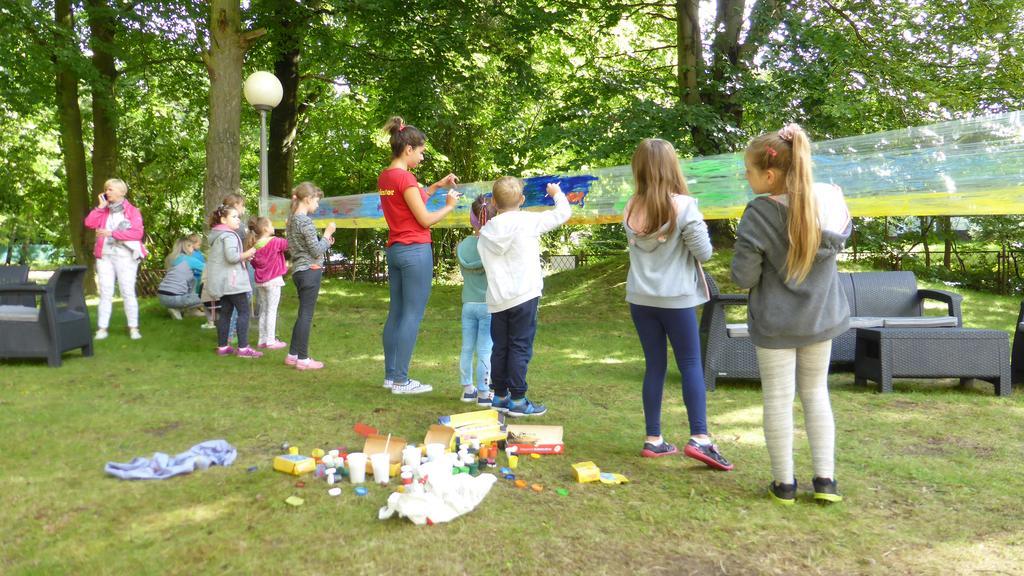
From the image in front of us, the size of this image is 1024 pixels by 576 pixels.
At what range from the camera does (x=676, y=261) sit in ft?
12.1

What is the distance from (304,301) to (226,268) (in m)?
1.06

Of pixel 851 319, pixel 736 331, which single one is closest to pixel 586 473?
pixel 736 331

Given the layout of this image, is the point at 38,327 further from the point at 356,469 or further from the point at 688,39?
the point at 688,39

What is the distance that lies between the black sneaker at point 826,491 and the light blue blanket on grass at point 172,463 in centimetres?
263

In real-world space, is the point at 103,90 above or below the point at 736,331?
above

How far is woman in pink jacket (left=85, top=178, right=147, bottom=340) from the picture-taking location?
743 centimetres

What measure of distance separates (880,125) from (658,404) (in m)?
9.89

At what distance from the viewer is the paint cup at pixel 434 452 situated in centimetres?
354

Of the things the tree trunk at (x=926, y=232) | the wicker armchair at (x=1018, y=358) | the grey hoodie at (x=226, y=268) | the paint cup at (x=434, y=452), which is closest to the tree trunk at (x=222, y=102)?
the grey hoodie at (x=226, y=268)

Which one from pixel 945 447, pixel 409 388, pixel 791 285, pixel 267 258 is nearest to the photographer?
pixel 791 285

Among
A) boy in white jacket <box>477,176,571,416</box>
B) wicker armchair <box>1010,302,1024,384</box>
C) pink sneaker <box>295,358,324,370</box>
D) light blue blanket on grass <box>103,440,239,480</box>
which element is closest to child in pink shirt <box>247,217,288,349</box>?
pink sneaker <box>295,358,324,370</box>

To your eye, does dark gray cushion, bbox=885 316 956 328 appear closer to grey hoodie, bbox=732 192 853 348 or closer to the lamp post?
grey hoodie, bbox=732 192 853 348

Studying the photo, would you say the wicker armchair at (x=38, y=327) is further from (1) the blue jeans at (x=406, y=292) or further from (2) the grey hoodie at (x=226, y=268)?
(1) the blue jeans at (x=406, y=292)

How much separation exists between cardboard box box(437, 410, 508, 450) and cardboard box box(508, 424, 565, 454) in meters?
0.07
